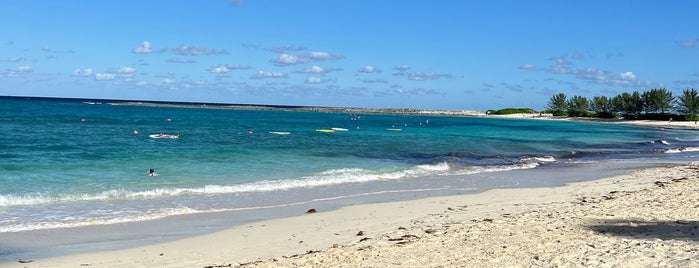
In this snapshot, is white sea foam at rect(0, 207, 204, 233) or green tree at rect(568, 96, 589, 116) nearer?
white sea foam at rect(0, 207, 204, 233)


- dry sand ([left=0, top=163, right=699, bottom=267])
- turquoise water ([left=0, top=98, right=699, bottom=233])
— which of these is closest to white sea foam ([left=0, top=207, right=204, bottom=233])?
turquoise water ([left=0, top=98, right=699, bottom=233])

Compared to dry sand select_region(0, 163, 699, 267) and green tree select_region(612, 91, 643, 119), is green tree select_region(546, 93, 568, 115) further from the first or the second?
dry sand select_region(0, 163, 699, 267)

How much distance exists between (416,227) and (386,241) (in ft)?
5.11

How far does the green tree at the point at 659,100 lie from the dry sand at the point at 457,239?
11335cm

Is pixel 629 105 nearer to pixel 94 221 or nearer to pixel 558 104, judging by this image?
pixel 558 104

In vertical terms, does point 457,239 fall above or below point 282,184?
above

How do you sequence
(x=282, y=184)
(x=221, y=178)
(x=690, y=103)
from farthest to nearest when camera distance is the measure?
(x=690, y=103) < (x=221, y=178) < (x=282, y=184)

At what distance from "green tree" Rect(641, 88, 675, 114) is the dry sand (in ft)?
372

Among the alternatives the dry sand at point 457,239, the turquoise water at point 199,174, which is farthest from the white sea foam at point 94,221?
the dry sand at point 457,239

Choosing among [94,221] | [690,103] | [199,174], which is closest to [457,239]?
[94,221]

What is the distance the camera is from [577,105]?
14038 centimetres

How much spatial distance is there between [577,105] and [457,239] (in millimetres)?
141310

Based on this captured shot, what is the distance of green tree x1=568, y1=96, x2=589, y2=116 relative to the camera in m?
135

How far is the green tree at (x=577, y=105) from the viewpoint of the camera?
443 feet
